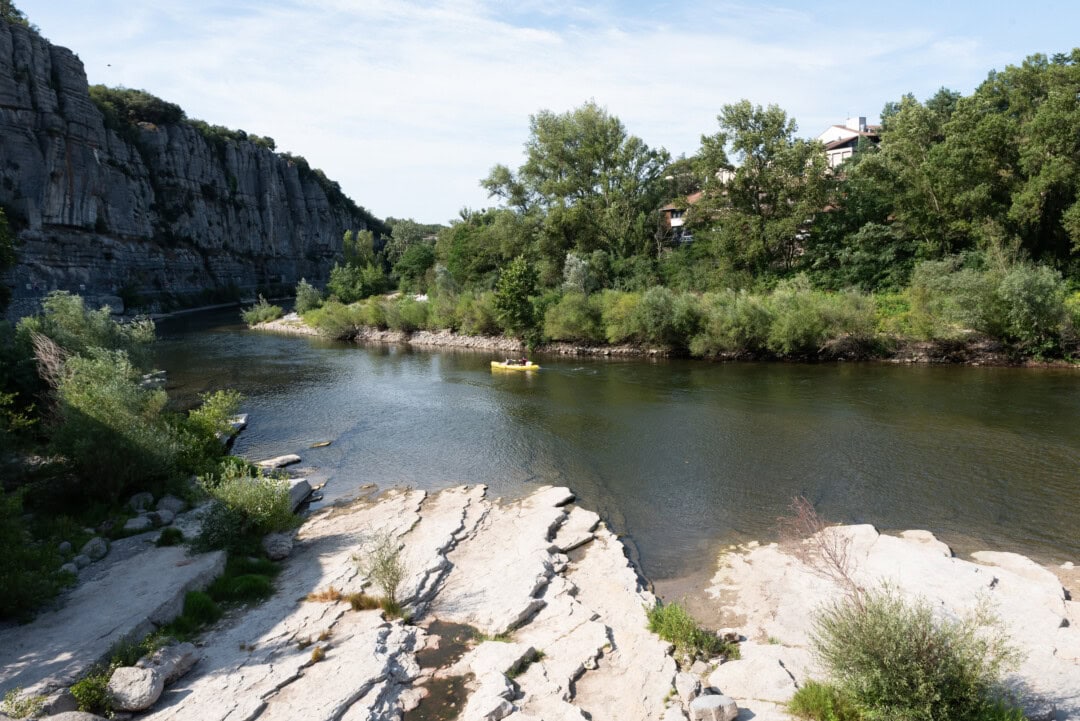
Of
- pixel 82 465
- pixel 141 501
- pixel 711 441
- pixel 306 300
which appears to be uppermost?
pixel 306 300

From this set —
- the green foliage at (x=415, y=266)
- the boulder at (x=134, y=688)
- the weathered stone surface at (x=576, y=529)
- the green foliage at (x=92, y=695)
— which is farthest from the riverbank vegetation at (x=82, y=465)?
the green foliage at (x=415, y=266)

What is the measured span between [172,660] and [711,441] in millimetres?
17079

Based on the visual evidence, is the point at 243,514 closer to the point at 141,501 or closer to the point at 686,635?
the point at 141,501

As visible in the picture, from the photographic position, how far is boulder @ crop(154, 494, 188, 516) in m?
15.4

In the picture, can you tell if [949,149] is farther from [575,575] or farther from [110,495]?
[110,495]

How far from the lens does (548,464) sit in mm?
20250

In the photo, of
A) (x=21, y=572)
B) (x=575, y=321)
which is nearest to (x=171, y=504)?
(x=21, y=572)

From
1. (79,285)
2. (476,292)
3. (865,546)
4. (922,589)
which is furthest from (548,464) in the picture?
(79,285)

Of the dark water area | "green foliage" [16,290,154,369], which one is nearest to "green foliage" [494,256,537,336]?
the dark water area

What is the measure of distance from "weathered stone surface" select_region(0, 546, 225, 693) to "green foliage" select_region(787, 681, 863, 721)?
948 centimetres

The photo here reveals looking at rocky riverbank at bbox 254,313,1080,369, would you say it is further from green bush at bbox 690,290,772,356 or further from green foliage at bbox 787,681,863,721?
green foliage at bbox 787,681,863,721

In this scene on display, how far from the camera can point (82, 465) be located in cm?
1500

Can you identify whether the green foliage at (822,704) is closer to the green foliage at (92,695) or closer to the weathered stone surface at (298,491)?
the green foliage at (92,695)

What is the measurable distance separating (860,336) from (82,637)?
3740cm
